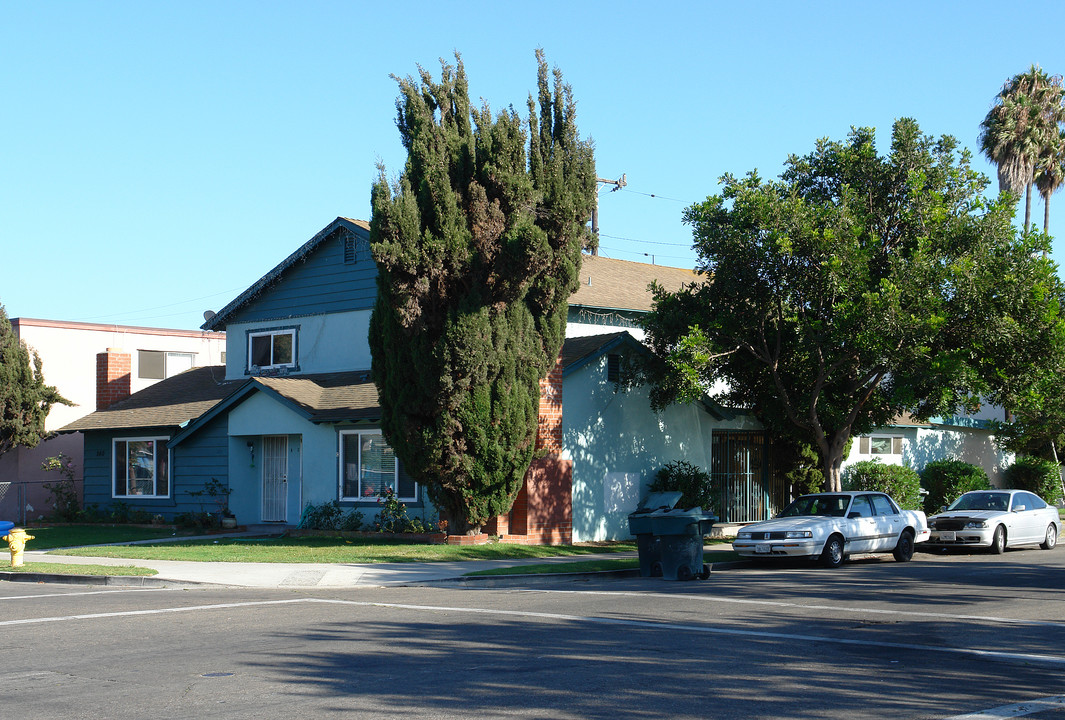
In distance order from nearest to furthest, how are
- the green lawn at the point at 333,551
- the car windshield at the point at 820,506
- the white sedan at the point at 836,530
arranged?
the white sedan at the point at 836,530 → the green lawn at the point at 333,551 → the car windshield at the point at 820,506

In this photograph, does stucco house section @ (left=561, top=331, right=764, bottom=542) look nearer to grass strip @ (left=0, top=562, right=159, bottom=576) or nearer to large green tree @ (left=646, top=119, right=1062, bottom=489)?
large green tree @ (left=646, top=119, right=1062, bottom=489)

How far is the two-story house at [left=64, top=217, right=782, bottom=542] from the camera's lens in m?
23.5

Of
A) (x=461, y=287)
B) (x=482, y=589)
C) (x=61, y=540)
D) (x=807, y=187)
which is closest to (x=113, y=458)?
(x=61, y=540)

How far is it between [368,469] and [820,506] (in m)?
10.3

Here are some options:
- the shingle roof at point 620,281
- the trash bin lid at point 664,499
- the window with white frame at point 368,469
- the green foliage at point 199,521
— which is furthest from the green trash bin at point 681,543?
the green foliage at point 199,521

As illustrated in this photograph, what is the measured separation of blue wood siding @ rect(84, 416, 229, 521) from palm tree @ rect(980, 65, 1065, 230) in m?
29.6

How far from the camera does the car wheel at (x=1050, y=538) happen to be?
76.6 feet

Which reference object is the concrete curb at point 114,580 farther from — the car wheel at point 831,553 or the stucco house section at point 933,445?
the stucco house section at point 933,445

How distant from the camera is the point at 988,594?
14.6 m

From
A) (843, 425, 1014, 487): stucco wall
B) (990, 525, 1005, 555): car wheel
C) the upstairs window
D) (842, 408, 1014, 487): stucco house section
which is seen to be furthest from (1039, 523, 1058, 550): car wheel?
the upstairs window

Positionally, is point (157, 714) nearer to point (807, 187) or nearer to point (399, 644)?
point (399, 644)

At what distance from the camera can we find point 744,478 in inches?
1085

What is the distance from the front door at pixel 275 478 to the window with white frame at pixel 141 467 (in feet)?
11.7

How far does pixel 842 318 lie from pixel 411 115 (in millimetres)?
9272
